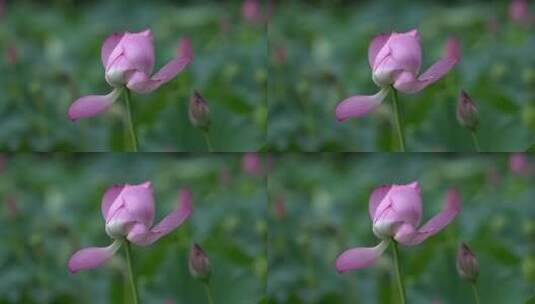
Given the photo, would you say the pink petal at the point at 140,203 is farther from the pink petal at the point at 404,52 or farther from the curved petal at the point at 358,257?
the pink petal at the point at 404,52

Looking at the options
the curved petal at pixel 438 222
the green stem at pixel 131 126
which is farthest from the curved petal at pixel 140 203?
the curved petal at pixel 438 222

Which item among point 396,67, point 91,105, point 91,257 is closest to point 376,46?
point 396,67

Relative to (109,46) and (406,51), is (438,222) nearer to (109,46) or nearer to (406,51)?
(406,51)

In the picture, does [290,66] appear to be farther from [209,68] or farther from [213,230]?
[213,230]

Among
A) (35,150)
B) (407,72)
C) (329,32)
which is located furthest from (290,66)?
(35,150)

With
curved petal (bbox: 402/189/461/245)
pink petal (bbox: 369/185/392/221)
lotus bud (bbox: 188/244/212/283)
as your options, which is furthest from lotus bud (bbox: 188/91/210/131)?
curved petal (bbox: 402/189/461/245)

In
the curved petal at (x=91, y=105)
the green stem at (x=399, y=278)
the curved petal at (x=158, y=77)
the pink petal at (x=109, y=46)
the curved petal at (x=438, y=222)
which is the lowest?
the green stem at (x=399, y=278)

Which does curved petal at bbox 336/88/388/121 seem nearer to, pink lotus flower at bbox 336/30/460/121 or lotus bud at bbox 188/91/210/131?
pink lotus flower at bbox 336/30/460/121
